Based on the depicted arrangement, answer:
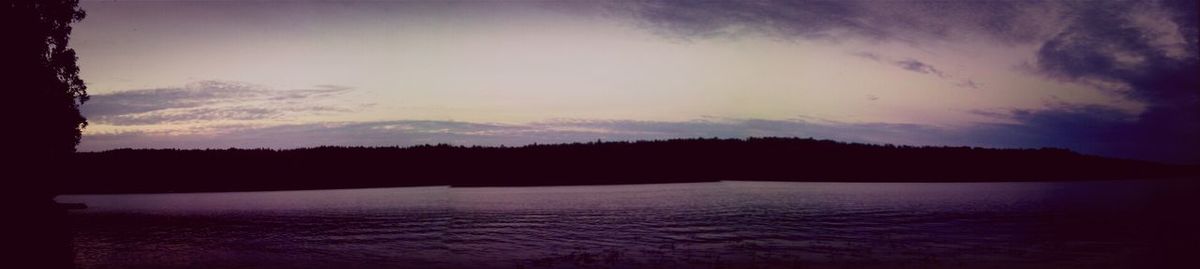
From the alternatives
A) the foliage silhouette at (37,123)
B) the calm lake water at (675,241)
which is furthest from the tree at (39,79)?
the calm lake water at (675,241)

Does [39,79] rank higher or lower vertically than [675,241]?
higher

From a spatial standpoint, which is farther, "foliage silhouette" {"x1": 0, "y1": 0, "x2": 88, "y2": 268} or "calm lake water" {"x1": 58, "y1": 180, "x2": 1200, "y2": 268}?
"calm lake water" {"x1": 58, "y1": 180, "x2": 1200, "y2": 268}

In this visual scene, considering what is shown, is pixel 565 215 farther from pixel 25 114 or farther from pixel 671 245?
pixel 25 114

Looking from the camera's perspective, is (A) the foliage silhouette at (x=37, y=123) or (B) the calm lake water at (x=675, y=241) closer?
(A) the foliage silhouette at (x=37, y=123)

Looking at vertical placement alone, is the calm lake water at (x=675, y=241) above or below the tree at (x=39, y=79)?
below

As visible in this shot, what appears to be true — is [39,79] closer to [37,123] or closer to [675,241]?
[37,123]

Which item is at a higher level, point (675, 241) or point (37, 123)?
point (37, 123)

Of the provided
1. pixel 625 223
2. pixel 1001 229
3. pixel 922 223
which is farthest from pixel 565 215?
pixel 1001 229

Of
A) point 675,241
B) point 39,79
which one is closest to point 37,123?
point 39,79

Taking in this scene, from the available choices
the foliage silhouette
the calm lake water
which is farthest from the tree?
the calm lake water

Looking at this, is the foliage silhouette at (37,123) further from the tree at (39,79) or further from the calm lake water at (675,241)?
the calm lake water at (675,241)

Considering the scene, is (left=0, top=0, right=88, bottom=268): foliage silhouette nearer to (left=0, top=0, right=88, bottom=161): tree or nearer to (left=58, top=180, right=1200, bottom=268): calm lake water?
(left=0, top=0, right=88, bottom=161): tree

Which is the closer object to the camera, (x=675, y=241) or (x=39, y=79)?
(x=39, y=79)

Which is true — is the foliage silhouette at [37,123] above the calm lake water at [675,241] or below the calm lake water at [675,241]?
above
